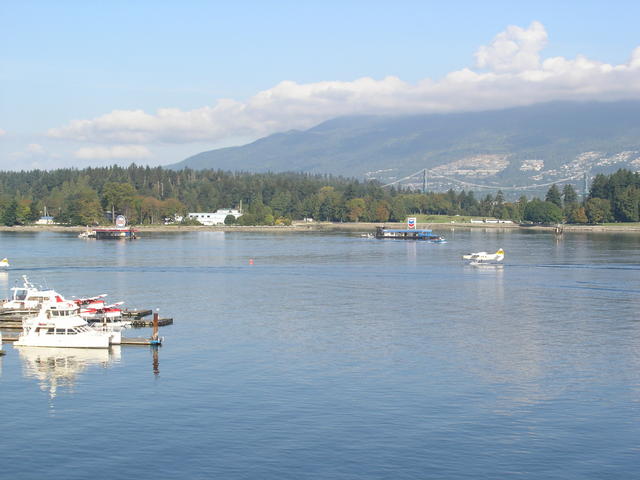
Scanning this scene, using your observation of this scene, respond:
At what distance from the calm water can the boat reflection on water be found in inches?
7.5

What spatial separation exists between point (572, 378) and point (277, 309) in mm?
42358

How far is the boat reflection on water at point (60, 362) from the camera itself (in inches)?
2324

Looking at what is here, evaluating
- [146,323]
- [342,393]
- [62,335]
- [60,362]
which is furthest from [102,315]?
[342,393]

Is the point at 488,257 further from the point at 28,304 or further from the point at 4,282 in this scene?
the point at 28,304

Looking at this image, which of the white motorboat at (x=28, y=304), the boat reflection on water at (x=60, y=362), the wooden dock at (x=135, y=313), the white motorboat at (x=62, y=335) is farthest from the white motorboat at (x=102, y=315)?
the boat reflection on water at (x=60, y=362)

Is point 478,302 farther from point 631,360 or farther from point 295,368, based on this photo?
point 295,368

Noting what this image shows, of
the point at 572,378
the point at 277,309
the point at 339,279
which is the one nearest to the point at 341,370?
the point at 572,378

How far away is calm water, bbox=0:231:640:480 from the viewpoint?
43.9m

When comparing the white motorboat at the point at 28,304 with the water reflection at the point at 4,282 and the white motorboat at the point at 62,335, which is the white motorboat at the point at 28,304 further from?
the water reflection at the point at 4,282

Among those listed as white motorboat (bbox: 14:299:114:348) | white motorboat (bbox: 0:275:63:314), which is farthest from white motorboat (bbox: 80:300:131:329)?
white motorboat (bbox: 14:299:114:348)

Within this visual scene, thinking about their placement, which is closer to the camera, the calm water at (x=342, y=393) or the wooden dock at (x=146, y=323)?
the calm water at (x=342, y=393)

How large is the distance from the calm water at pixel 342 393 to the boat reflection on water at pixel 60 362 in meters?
0.19

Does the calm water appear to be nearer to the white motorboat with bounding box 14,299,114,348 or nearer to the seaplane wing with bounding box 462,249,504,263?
the white motorboat with bounding box 14,299,114,348

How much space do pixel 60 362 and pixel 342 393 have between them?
78.3ft
